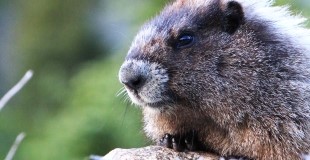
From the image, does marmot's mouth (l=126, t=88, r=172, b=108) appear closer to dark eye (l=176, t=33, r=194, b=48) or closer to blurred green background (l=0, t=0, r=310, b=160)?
dark eye (l=176, t=33, r=194, b=48)

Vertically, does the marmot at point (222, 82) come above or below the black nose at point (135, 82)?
below

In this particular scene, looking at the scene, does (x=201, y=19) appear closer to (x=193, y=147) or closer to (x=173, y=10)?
(x=173, y=10)

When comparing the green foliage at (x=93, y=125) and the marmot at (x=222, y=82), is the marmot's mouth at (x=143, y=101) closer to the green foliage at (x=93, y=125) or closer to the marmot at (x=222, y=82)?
the marmot at (x=222, y=82)

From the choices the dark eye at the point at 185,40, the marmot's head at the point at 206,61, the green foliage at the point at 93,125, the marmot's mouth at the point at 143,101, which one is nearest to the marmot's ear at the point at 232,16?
the marmot's head at the point at 206,61

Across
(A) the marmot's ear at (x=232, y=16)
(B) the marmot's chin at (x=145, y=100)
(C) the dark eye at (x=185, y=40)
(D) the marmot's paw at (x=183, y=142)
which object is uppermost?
(C) the dark eye at (x=185, y=40)

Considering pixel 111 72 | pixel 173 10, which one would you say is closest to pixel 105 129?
pixel 111 72

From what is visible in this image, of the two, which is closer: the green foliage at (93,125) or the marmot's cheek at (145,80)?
the marmot's cheek at (145,80)
